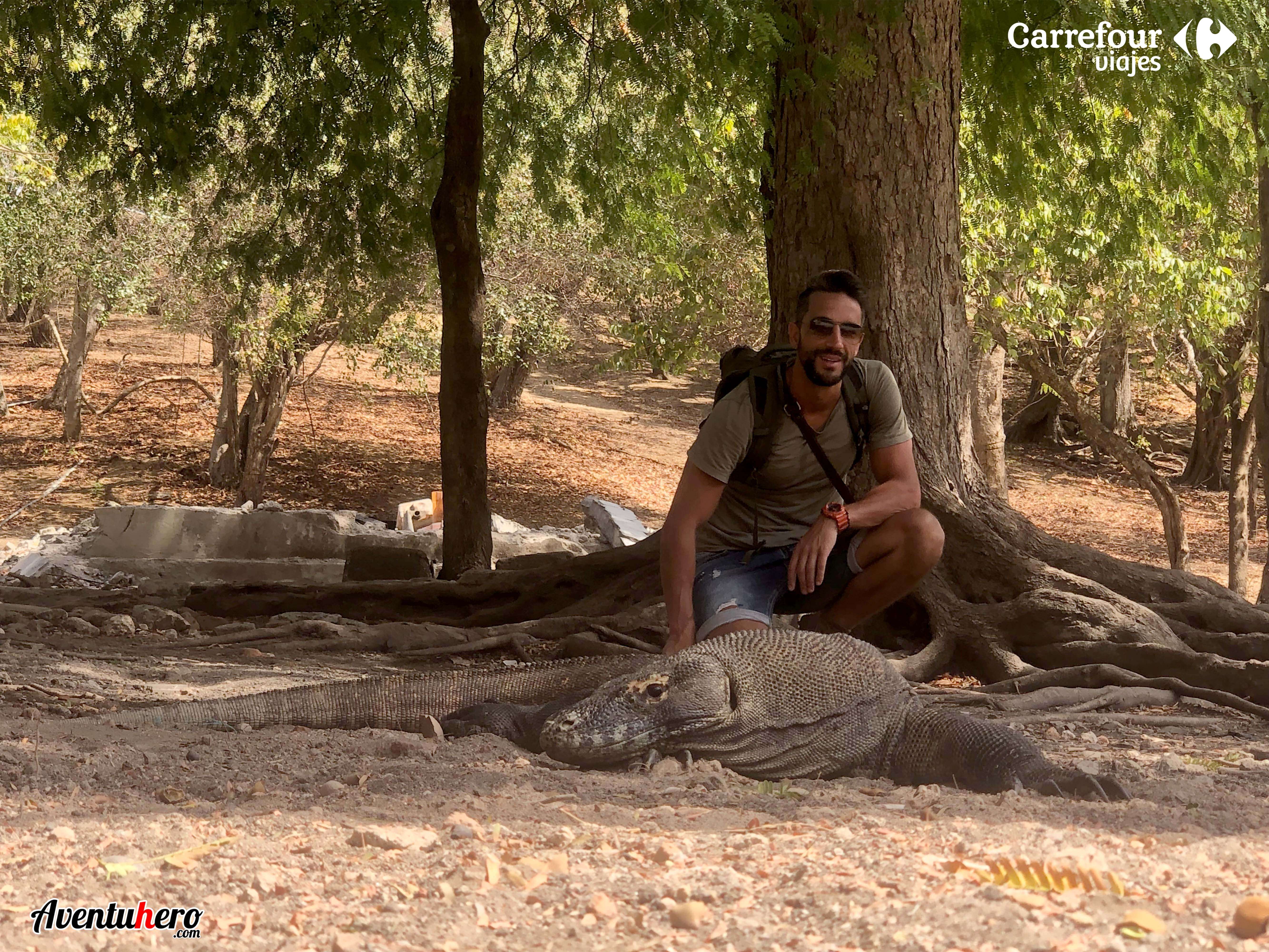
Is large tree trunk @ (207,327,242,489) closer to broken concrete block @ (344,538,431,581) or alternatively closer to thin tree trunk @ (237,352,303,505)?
thin tree trunk @ (237,352,303,505)

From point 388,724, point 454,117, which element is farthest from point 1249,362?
point 388,724

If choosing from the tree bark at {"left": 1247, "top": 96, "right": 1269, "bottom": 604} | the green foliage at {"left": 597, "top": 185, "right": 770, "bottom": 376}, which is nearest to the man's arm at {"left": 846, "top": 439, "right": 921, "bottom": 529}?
the tree bark at {"left": 1247, "top": 96, "right": 1269, "bottom": 604}

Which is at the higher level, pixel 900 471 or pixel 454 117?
pixel 454 117

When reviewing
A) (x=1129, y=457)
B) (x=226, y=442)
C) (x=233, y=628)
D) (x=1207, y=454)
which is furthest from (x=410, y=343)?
(x=1207, y=454)

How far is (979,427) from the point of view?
1245cm

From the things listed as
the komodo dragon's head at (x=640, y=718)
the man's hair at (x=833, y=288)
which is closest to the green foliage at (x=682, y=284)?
the man's hair at (x=833, y=288)

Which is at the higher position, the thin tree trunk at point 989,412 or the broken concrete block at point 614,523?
the thin tree trunk at point 989,412

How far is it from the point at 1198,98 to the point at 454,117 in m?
4.35

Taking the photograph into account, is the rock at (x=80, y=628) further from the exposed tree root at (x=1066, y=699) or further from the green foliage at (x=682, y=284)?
the green foliage at (x=682, y=284)

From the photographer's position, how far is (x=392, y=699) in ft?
13.1

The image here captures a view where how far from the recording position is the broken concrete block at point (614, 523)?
11148 mm

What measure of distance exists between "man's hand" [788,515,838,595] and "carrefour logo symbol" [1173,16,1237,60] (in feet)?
13.0

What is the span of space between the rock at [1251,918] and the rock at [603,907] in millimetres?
979

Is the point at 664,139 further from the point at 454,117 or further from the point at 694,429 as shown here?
the point at 694,429
